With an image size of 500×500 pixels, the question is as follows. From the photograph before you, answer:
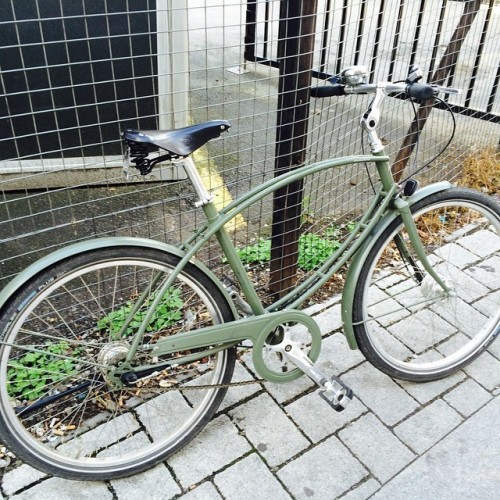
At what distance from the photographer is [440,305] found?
2.81 meters

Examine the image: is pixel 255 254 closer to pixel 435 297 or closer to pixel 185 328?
pixel 185 328

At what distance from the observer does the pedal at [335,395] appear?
2.39 meters

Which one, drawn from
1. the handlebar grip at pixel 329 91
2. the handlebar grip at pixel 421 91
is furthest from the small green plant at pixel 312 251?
the handlebar grip at pixel 421 91

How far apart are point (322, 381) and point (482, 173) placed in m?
3.01

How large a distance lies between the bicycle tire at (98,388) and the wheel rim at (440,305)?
84 cm

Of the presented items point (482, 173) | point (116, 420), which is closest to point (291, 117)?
point (116, 420)

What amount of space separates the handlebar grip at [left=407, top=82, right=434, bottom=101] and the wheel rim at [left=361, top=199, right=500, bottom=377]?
508 millimetres

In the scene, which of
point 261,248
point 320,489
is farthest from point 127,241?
point 261,248

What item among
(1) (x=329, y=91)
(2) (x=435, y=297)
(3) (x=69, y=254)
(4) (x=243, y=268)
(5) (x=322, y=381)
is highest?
(1) (x=329, y=91)

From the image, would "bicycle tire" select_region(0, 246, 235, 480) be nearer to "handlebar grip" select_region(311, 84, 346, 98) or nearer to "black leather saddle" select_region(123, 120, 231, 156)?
"black leather saddle" select_region(123, 120, 231, 156)

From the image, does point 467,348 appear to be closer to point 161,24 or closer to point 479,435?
point 479,435

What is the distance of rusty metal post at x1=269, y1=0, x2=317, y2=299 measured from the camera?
2510 mm

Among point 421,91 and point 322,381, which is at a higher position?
point 421,91

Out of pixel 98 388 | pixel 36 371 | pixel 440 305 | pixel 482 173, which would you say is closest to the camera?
pixel 98 388
